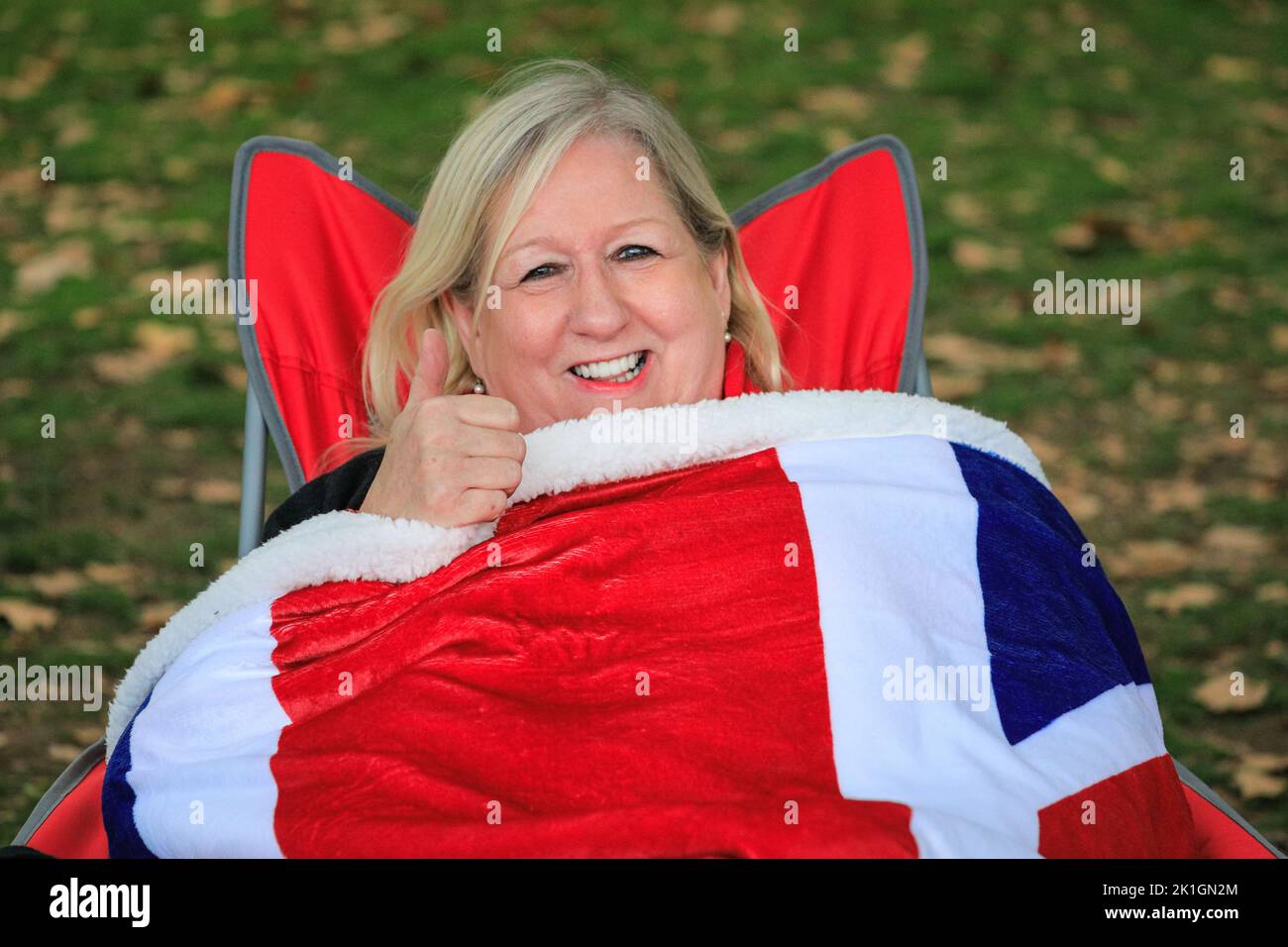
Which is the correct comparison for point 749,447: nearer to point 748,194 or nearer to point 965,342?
point 965,342

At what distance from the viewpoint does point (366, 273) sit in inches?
117

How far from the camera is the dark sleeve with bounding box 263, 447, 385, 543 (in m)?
2.32

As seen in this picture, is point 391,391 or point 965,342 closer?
point 391,391

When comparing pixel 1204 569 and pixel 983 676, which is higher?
pixel 1204 569

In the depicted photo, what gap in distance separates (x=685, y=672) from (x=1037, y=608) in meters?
0.51

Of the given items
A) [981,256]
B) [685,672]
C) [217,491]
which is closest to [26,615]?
[217,491]

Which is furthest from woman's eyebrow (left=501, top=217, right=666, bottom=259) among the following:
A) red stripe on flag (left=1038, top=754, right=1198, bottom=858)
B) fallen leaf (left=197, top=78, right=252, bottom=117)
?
fallen leaf (left=197, top=78, right=252, bottom=117)

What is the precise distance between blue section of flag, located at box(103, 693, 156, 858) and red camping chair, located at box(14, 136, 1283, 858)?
777 mm

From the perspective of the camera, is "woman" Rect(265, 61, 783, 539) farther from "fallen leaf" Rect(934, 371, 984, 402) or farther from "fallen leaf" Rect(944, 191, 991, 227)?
"fallen leaf" Rect(944, 191, 991, 227)

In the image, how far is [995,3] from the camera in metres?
7.75

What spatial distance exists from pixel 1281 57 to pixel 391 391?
6052 mm

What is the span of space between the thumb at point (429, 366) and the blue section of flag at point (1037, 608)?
0.84m
